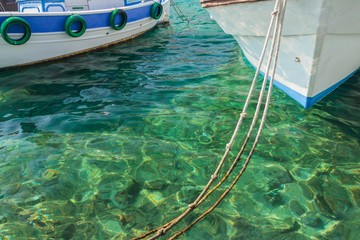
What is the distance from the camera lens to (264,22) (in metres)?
4.75

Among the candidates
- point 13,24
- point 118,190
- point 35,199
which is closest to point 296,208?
point 118,190

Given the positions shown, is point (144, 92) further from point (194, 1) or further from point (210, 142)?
point (194, 1)

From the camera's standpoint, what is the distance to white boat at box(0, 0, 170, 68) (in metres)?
7.90

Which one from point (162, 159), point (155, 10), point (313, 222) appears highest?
point (155, 10)

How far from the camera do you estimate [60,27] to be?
8.59 m

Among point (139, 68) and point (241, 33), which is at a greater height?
point (241, 33)

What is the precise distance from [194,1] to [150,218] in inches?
878

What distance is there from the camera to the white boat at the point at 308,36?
13.0 ft

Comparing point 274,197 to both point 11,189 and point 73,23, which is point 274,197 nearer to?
point 11,189

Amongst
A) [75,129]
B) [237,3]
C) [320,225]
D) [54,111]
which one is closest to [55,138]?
[75,129]

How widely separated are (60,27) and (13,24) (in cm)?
120

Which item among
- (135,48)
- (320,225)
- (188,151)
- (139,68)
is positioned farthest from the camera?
(135,48)

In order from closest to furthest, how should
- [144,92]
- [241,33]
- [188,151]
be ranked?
[188,151]
[241,33]
[144,92]

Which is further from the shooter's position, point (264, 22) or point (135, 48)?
point (135, 48)
